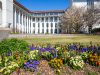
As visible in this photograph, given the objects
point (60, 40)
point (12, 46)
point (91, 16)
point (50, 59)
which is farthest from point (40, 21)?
point (50, 59)

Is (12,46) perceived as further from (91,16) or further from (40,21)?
(40,21)

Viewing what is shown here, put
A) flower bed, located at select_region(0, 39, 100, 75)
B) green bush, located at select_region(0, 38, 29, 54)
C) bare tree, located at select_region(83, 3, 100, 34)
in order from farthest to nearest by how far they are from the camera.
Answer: bare tree, located at select_region(83, 3, 100, 34) < green bush, located at select_region(0, 38, 29, 54) < flower bed, located at select_region(0, 39, 100, 75)

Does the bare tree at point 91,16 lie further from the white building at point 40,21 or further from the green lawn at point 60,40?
the green lawn at point 60,40

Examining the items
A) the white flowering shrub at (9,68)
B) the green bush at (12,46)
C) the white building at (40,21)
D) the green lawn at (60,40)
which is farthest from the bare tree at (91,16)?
the white flowering shrub at (9,68)

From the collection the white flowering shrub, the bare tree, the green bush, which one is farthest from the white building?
the white flowering shrub

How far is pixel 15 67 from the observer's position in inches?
370

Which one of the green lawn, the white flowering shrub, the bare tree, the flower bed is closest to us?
the white flowering shrub

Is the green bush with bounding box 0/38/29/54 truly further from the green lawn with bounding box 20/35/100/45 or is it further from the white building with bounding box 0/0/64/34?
the white building with bounding box 0/0/64/34

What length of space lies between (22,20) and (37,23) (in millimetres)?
23965

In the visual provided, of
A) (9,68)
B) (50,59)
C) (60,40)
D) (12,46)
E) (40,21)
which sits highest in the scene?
(40,21)

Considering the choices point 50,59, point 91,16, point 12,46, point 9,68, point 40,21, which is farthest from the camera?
point 40,21

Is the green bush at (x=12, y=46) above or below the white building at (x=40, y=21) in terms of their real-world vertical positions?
below

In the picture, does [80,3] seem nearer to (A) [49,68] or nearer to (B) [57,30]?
(B) [57,30]

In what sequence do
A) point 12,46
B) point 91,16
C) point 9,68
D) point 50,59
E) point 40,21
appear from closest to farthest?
point 9,68, point 50,59, point 12,46, point 91,16, point 40,21
